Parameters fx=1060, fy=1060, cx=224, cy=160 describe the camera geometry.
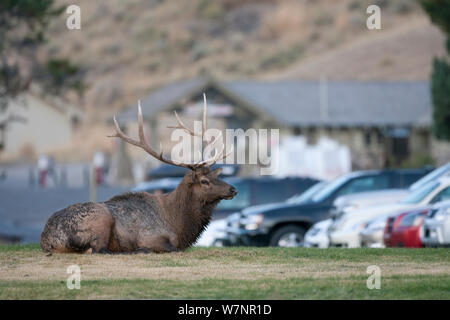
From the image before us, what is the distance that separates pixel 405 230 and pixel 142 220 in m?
5.47

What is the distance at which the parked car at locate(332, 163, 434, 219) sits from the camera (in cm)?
2020

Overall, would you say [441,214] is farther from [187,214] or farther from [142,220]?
[142,220]

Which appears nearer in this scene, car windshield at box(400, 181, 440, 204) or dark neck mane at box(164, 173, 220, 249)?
dark neck mane at box(164, 173, 220, 249)

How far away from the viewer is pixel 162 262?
12031 mm

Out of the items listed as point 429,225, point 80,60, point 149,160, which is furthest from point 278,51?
point 429,225

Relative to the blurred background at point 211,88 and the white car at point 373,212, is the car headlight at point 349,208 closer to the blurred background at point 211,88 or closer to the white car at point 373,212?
the white car at point 373,212

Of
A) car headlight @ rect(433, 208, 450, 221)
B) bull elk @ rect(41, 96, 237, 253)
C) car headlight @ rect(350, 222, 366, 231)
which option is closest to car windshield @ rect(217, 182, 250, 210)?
car headlight @ rect(350, 222, 366, 231)

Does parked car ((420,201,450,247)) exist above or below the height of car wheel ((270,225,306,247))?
above

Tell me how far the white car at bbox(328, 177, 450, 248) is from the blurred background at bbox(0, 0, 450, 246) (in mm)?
4952

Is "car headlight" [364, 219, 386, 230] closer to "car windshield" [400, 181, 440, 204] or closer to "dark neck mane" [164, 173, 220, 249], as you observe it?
"car windshield" [400, 181, 440, 204]

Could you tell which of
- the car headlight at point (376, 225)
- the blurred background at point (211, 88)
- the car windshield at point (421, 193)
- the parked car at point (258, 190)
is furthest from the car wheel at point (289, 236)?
the blurred background at point (211, 88)

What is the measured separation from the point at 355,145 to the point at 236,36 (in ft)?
175

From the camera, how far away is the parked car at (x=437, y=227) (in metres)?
15.9
